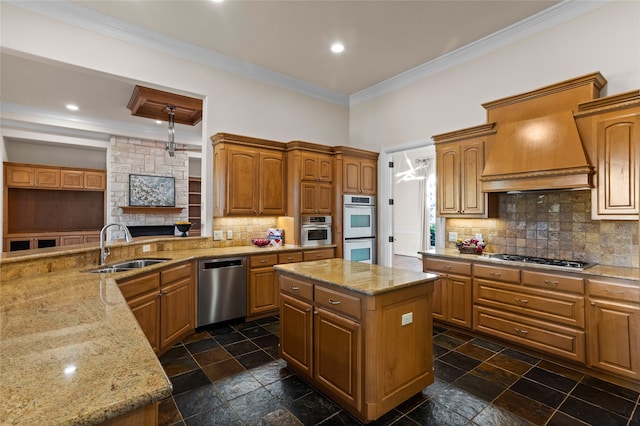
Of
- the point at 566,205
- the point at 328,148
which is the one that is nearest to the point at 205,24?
the point at 328,148

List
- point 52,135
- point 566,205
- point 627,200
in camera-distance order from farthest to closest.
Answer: point 52,135 < point 566,205 < point 627,200

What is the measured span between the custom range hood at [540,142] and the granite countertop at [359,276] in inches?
64.5

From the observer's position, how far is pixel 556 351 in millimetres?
2795

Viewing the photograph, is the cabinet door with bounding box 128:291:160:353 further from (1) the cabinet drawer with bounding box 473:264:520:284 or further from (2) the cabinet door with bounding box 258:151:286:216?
(1) the cabinet drawer with bounding box 473:264:520:284

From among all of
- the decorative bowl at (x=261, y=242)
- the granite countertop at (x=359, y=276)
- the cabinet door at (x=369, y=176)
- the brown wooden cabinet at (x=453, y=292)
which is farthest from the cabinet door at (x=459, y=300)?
the decorative bowl at (x=261, y=242)

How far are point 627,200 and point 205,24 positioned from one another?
456 centimetres

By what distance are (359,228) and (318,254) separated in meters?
0.91

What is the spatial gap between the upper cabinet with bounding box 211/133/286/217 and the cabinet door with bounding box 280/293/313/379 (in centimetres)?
190

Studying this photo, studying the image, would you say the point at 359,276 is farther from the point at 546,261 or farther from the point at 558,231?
the point at 558,231

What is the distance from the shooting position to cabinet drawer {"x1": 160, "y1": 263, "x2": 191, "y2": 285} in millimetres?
3031

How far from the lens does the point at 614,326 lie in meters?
2.50

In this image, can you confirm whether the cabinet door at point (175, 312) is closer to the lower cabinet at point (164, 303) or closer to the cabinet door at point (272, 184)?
the lower cabinet at point (164, 303)

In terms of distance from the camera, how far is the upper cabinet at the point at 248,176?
13.5 ft

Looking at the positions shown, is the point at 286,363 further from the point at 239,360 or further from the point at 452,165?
the point at 452,165
